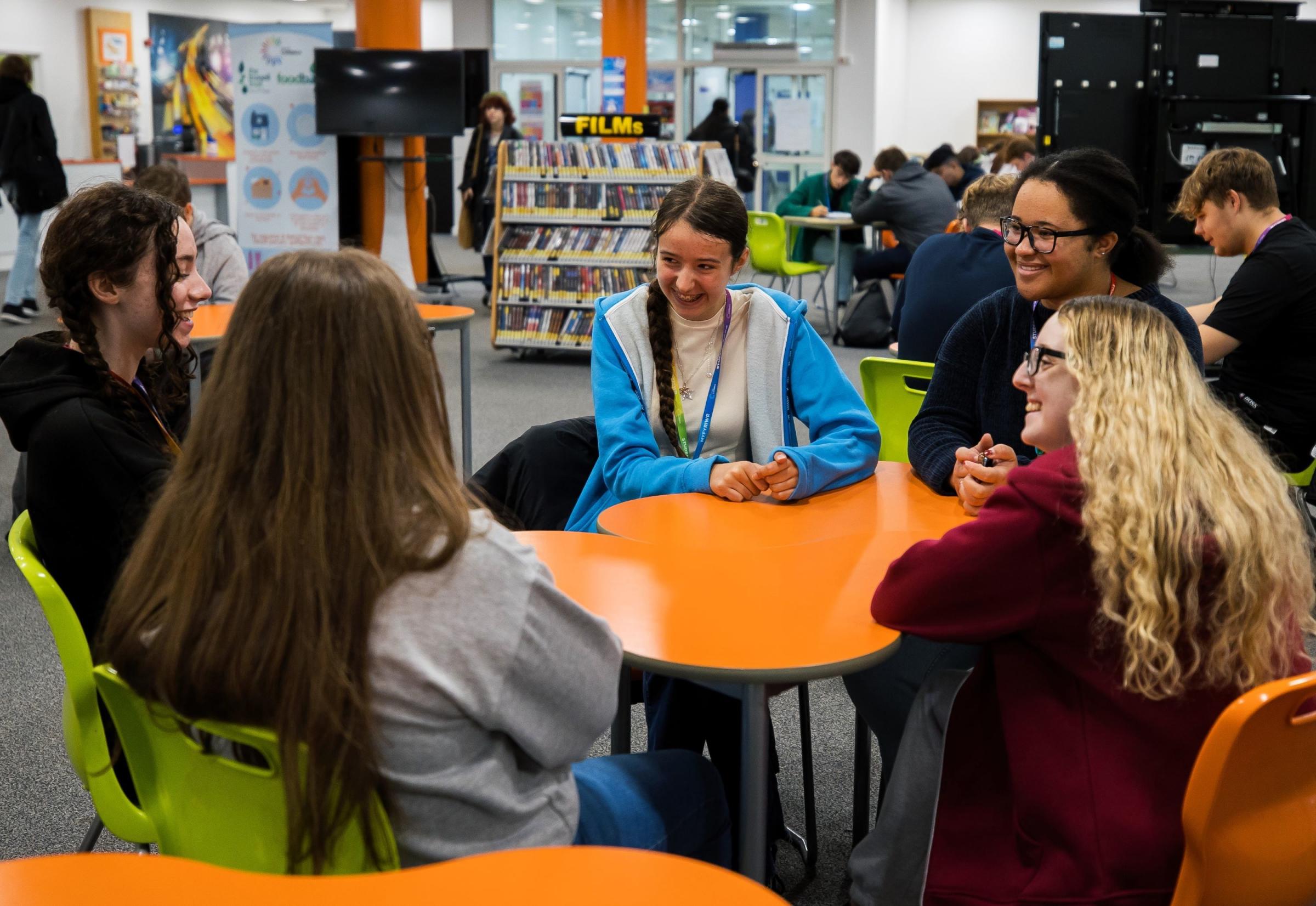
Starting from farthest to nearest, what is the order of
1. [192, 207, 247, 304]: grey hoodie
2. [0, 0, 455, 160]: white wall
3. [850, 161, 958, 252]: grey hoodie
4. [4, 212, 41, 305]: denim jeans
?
[0, 0, 455, 160]: white wall → [4, 212, 41, 305]: denim jeans → [850, 161, 958, 252]: grey hoodie → [192, 207, 247, 304]: grey hoodie

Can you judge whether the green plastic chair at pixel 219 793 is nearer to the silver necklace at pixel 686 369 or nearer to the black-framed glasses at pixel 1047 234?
the silver necklace at pixel 686 369

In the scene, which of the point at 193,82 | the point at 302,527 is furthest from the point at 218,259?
the point at 193,82

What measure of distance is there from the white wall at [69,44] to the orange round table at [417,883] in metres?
11.6

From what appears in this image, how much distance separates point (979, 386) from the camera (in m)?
2.36

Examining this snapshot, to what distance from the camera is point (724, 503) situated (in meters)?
2.21

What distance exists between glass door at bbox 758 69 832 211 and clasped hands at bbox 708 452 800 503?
501 inches

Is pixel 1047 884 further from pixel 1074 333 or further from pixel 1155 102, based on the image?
pixel 1155 102

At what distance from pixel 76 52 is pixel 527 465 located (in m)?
12.8

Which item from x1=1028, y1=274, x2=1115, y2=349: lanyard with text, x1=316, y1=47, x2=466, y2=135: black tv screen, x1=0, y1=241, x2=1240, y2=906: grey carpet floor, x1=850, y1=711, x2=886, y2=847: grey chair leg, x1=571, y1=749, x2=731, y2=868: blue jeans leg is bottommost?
x1=0, y1=241, x2=1240, y2=906: grey carpet floor

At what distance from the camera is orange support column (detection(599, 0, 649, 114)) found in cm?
1223

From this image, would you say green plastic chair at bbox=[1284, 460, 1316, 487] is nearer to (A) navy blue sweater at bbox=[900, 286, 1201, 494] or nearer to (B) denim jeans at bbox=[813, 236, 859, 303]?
(A) navy blue sweater at bbox=[900, 286, 1201, 494]

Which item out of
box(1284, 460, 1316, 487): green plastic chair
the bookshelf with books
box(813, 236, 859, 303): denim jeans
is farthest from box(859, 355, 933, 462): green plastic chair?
box(813, 236, 859, 303): denim jeans

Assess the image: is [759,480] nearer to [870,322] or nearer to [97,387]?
[97,387]

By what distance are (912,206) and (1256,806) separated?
6816mm
